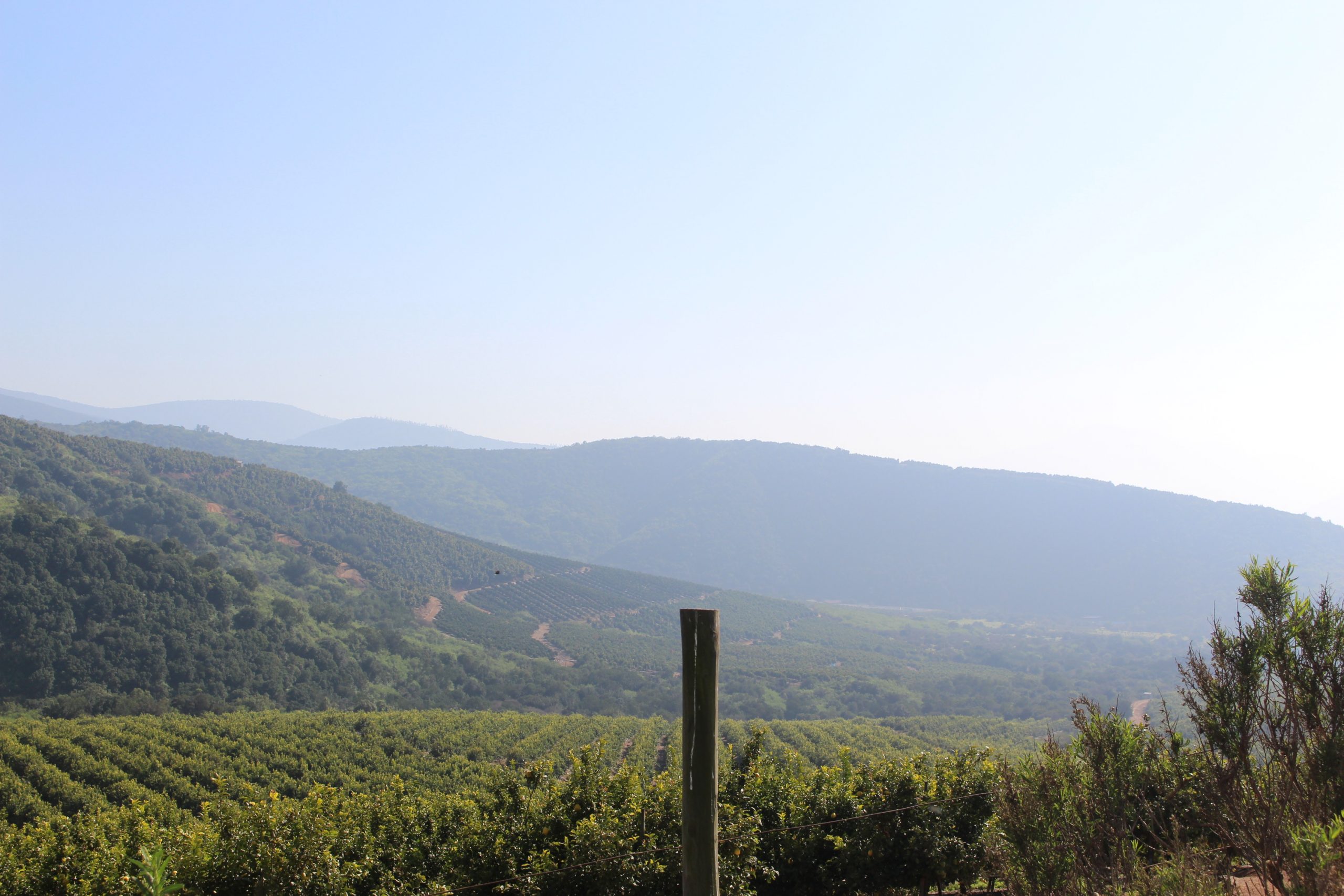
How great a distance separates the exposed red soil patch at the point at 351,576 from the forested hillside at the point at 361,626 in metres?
0.61

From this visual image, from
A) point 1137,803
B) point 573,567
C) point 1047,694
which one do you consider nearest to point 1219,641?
point 1137,803

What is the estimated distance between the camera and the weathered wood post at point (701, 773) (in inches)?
160

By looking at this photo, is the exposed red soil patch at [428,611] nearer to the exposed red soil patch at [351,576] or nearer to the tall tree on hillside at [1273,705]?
the exposed red soil patch at [351,576]

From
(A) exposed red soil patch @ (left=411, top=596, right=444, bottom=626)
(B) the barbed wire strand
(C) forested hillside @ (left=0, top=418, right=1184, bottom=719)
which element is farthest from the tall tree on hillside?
(A) exposed red soil patch @ (left=411, top=596, right=444, bottom=626)

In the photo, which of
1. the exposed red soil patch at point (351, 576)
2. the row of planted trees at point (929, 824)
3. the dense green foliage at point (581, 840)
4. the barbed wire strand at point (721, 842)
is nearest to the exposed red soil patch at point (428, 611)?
the exposed red soil patch at point (351, 576)

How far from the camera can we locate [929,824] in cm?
1055

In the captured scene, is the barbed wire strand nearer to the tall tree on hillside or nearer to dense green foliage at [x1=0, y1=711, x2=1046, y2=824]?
dense green foliage at [x1=0, y1=711, x2=1046, y2=824]

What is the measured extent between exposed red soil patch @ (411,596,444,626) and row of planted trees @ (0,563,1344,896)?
8992cm

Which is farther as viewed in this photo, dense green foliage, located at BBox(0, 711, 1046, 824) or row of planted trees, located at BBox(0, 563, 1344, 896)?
dense green foliage, located at BBox(0, 711, 1046, 824)

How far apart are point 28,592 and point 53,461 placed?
49301mm

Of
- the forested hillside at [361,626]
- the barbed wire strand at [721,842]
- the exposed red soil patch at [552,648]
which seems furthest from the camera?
the exposed red soil patch at [552,648]

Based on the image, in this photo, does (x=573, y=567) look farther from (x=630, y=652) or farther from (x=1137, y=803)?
(x=1137, y=803)

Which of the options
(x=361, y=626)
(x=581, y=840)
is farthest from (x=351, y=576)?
(x=581, y=840)

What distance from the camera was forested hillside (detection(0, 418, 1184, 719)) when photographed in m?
56.8
